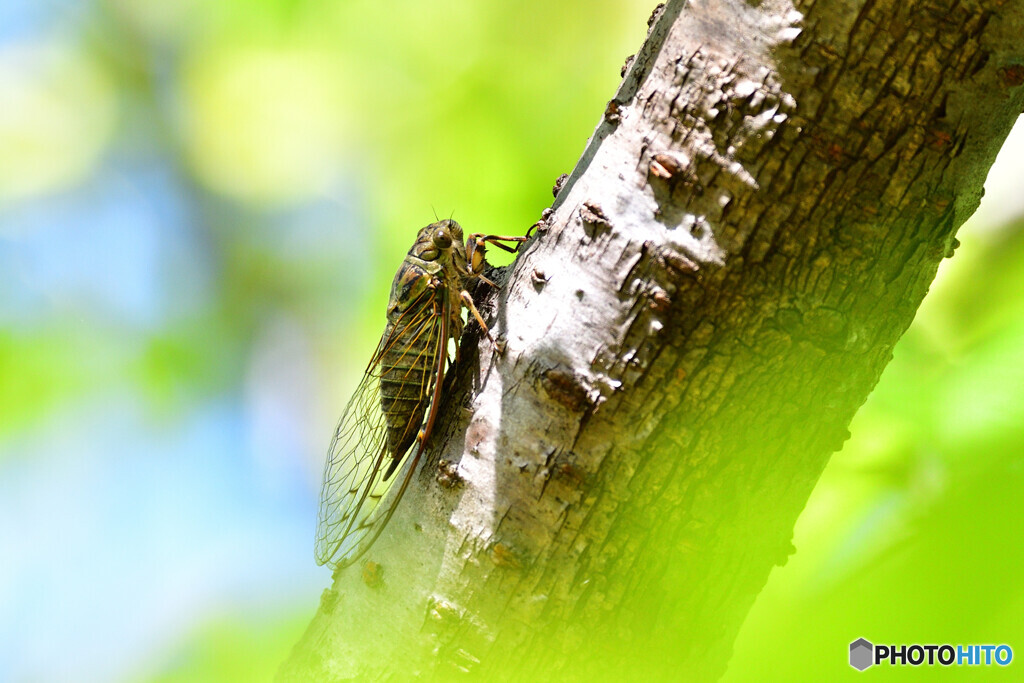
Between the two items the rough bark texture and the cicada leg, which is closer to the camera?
the rough bark texture

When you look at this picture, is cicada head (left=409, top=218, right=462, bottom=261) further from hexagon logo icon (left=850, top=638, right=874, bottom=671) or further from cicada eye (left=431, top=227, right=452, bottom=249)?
hexagon logo icon (left=850, top=638, right=874, bottom=671)

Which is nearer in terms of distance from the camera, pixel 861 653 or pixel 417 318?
pixel 861 653

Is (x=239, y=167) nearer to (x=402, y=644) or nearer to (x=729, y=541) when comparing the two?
(x=402, y=644)

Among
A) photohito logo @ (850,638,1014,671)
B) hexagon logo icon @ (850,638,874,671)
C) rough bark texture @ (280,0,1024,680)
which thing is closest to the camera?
photohito logo @ (850,638,1014,671)

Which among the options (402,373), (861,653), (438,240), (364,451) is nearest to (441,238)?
(438,240)

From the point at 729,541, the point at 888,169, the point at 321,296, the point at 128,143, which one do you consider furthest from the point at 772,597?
the point at 128,143

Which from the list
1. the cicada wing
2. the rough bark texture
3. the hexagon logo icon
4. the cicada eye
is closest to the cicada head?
the cicada eye

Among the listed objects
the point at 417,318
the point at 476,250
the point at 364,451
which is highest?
the point at 476,250

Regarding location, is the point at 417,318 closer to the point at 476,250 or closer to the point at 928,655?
the point at 476,250
